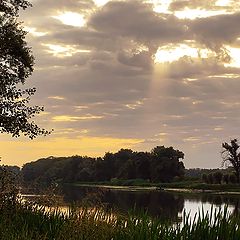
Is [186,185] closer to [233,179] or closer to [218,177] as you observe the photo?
[218,177]

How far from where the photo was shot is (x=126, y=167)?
150m

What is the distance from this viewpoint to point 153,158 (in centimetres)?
14000

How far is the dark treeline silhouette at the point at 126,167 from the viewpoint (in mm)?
135000

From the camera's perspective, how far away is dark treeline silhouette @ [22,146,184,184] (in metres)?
135

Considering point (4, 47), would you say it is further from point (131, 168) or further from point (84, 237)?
point (131, 168)

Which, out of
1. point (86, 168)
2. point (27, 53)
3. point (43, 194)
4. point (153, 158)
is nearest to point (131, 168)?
point (153, 158)

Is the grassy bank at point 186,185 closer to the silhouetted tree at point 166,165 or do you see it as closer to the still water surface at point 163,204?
the silhouetted tree at point 166,165

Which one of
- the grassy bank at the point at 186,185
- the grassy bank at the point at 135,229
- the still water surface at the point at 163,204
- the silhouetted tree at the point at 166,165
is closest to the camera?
the grassy bank at the point at 135,229

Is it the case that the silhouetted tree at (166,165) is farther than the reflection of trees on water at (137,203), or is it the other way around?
the silhouetted tree at (166,165)

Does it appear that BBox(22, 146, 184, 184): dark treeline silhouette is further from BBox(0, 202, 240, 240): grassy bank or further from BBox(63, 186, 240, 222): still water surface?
BBox(0, 202, 240, 240): grassy bank

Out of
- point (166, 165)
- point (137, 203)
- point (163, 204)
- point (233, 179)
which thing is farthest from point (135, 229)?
point (166, 165)

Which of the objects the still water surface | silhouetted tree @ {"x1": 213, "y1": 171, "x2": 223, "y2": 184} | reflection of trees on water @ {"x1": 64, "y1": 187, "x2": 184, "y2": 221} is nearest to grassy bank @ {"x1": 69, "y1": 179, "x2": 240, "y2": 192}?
silhouetted tree @ {"x1": 213, "y1": 171, "x2": 223, "y2": 184}

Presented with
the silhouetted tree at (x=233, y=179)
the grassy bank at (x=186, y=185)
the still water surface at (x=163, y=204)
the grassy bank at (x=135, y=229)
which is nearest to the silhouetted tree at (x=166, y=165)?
the grassy bank at (x=186, y=185)

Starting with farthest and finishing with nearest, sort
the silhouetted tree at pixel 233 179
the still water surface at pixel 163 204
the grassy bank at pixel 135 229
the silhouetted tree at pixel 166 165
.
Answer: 1. the silhouetted tree at pixel 166 165
2. the silhouetted tree at pixel 233 179
3. the still water surface at pixel 163 204
4. the grassy bank at pixel 135 229
